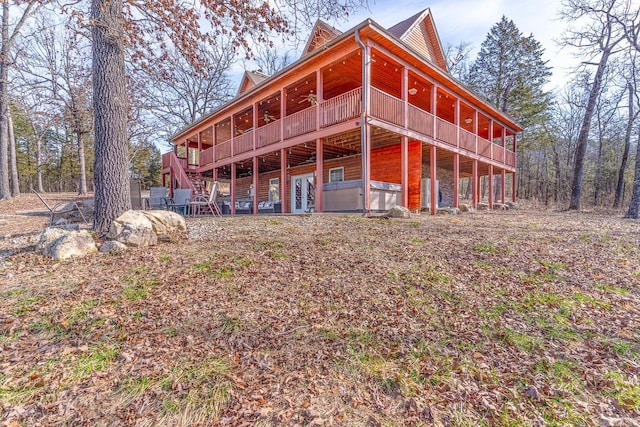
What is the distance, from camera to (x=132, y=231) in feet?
14.4

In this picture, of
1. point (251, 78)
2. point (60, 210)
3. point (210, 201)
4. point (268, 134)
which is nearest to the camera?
→ point (60, 210)

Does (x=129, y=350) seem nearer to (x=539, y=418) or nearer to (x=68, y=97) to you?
(x=539, y=418)

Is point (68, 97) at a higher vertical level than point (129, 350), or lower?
higher

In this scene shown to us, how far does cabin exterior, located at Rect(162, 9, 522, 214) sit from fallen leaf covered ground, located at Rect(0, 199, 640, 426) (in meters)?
4.84

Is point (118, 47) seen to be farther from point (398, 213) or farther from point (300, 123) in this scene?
point (398, 213)

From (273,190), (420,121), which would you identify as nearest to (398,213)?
(420,121)

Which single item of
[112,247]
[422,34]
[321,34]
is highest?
[422,34]

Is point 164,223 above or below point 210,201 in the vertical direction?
below

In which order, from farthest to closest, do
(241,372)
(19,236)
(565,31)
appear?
1. (565,31)
2. (19,236)
3. (241,372)

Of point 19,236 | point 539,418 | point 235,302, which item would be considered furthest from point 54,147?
point 539,418

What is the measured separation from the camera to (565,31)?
12672 millimetres

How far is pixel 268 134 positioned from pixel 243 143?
1927mm

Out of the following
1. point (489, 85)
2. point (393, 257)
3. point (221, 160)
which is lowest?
point (393, 257)

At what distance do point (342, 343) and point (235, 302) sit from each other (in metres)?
1.15
